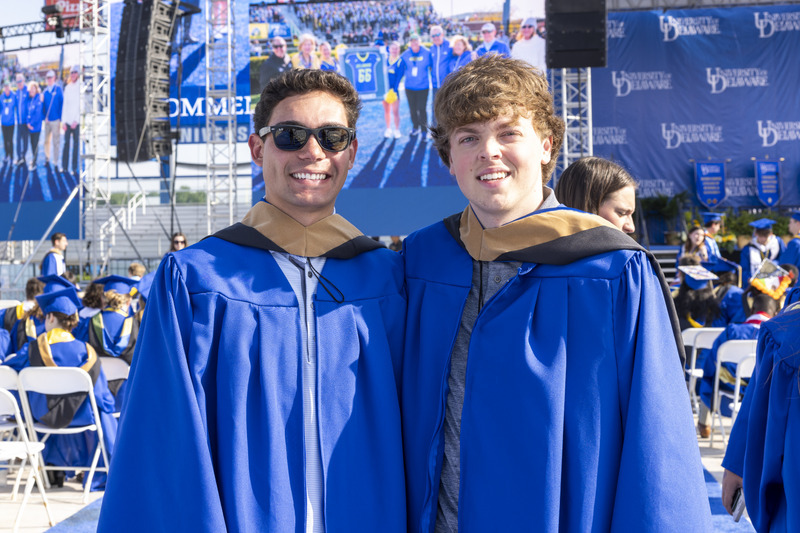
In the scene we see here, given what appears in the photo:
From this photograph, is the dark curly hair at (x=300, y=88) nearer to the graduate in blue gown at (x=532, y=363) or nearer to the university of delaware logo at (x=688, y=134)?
the graduate in blue gown at (x=532, y=363)

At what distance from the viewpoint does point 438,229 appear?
197 cm

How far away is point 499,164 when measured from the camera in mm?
1715

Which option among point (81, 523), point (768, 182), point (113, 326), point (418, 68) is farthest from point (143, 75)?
point (768, 182)

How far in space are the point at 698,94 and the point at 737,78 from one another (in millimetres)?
932

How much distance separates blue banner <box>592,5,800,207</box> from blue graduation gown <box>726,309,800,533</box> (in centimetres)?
1665

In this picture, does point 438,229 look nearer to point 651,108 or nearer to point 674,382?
point 674,382

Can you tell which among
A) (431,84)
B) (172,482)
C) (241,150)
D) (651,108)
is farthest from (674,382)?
(651,108)

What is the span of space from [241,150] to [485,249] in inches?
640

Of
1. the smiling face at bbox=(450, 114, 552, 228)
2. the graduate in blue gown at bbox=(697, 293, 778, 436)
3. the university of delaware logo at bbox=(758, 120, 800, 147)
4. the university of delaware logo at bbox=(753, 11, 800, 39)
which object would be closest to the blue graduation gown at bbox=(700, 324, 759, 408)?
the graduate in blue gown at bbox=(697, 293, 778, 436)

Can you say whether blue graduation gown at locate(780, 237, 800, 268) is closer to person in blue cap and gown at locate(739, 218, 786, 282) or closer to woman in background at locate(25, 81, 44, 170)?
person in blue cap and gown at locate(739, 218, 786, 282)

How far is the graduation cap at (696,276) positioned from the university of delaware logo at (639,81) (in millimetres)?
11761

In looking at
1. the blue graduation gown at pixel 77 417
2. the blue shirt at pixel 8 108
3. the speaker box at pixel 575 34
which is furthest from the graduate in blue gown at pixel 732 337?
the blue shirt at pixel 8 108

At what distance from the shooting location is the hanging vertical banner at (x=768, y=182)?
17562 mm

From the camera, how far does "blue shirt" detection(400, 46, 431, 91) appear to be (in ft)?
50.1
